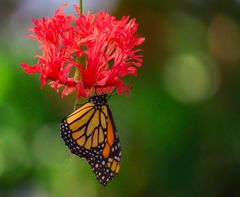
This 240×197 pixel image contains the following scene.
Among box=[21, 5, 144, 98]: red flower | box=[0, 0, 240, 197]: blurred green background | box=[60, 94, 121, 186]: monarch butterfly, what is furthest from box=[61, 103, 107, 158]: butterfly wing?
box=[0, 0, 240, 197]: blurred green background

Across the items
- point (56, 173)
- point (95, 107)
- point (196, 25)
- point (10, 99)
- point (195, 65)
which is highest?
point (196, 25)

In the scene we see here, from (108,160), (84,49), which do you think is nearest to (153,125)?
(108,160)

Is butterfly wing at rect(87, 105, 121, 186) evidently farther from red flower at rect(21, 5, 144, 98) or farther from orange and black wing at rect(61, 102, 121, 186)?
red flower at rect(21, 5, 144, 98)

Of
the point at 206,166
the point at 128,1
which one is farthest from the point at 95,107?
the point at 128,1

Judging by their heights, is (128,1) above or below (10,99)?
above

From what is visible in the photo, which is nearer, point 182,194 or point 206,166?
point 182,194

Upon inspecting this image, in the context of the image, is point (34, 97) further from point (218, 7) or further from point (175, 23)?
point (218, 7)

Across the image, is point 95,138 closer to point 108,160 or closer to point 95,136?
point 95,136
